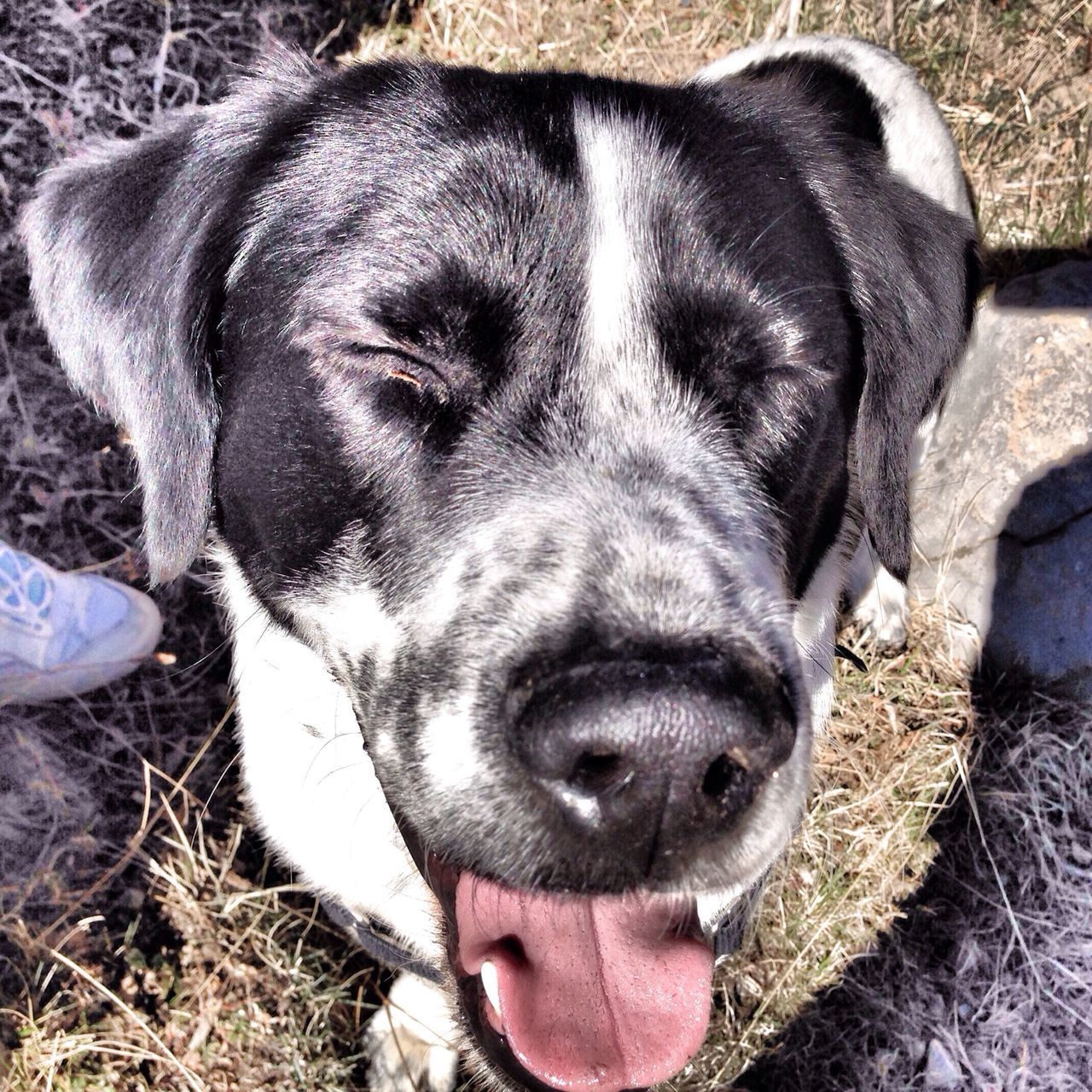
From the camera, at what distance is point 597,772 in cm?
126

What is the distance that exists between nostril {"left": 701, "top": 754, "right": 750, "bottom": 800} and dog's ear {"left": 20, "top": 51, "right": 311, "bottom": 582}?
1.06m

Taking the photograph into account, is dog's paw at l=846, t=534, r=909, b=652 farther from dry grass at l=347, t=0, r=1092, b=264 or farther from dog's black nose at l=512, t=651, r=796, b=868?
dog's black nose at l=512, t=651, r=796, b=868

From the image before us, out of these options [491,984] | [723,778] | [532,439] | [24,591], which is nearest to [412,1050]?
[491,984]

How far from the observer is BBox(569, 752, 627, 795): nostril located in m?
1.24

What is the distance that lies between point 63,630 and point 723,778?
218 centimetres

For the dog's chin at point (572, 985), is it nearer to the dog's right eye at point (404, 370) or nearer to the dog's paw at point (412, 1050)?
the dog's right eye at point (404, 370)

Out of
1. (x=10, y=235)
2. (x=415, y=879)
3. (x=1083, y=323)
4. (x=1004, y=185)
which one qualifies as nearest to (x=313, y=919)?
(x=415, y=879)

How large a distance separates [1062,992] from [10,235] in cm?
387

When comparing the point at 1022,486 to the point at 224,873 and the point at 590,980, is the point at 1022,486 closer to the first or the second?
the point at 590,980

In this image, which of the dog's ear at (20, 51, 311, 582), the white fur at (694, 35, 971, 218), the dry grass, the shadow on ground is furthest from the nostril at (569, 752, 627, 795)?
the dry grass

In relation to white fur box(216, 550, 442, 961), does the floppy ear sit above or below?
above

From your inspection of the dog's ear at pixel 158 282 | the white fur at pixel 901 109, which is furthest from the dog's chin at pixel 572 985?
the white fur at pixel 901 109

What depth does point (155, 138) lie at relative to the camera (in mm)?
1976

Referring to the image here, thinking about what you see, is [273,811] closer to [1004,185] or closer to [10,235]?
[10,235]
